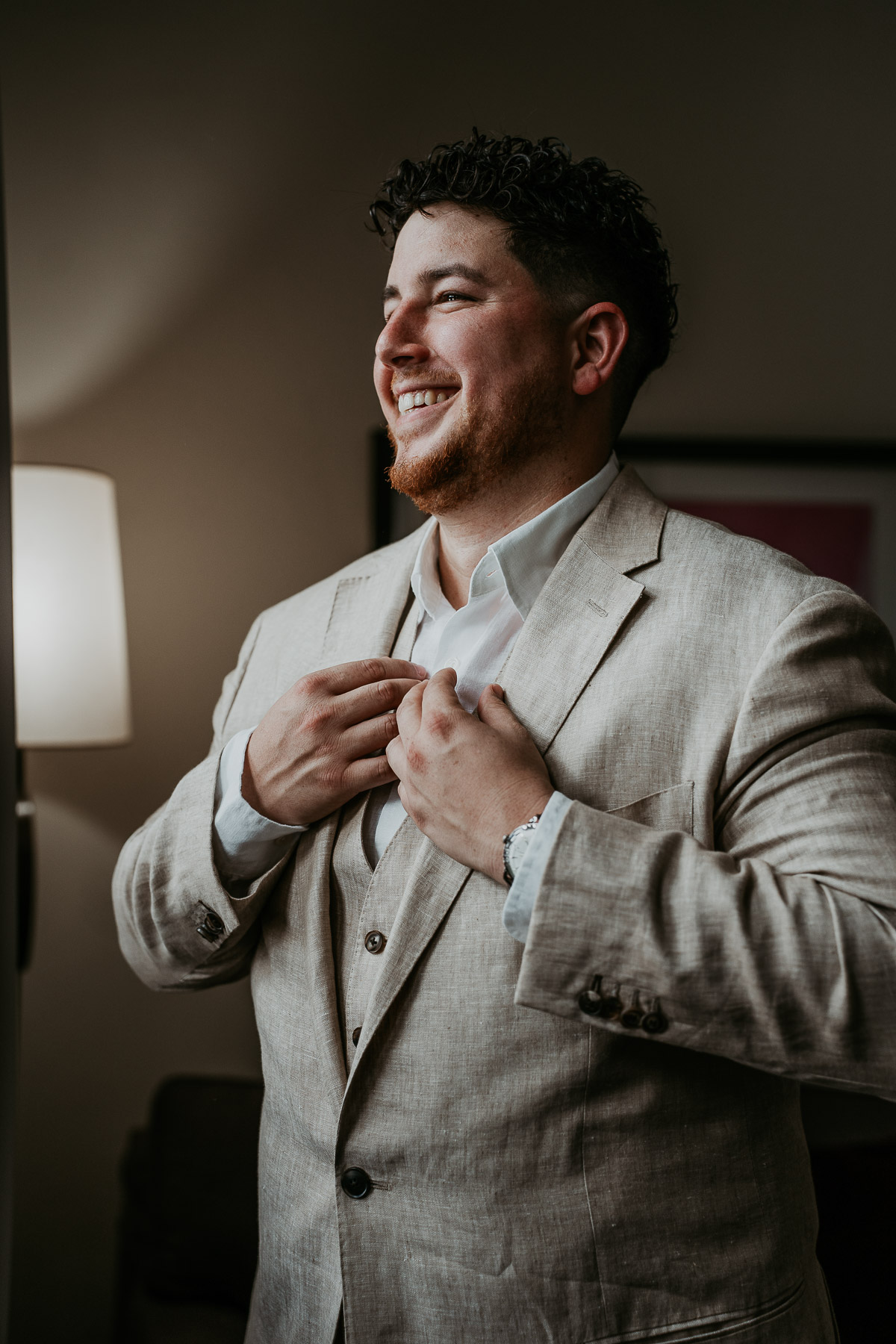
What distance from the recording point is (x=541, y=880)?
2.36 feet

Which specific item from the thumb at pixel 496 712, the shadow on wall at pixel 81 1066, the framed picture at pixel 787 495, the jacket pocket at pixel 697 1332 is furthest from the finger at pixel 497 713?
the shadow on wall at pixel 81 1066

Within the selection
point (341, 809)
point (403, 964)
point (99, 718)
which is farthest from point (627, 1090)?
point (99, 718)

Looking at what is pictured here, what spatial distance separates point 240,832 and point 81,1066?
86 cm

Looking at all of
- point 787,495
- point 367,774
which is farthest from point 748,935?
point 787,495

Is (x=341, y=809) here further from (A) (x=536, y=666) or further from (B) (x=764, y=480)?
(B) (x=764, y=480)

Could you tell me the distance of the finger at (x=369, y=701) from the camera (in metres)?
0.91

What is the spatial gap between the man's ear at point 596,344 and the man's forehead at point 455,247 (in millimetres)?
116

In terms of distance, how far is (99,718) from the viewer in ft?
4.45

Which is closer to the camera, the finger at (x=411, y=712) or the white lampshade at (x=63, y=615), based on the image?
the finger at (x=411, y=712)

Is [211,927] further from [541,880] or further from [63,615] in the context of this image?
[63,615]

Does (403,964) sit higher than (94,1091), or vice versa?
(403,964)

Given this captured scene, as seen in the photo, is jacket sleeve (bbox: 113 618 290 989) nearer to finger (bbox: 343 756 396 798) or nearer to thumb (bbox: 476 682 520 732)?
finger (bbox: 343 756 396 798)

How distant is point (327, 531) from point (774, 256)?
850 mm

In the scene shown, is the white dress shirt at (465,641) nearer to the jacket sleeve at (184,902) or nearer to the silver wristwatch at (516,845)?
the jacket sleeve at (184,902)
